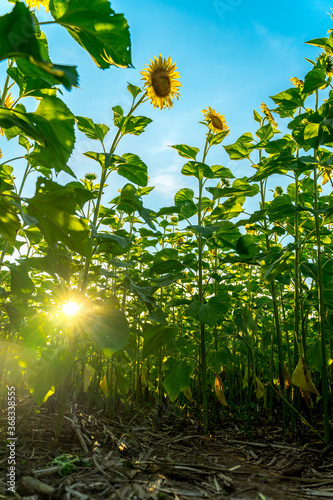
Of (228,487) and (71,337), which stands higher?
(71,337)

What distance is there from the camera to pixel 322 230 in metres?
2.49

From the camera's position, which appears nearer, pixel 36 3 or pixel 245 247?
pixel 36 3

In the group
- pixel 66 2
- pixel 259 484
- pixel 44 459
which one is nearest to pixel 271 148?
pixel 66 2

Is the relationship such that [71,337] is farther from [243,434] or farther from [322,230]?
[322,230]

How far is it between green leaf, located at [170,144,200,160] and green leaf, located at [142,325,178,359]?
1.26m

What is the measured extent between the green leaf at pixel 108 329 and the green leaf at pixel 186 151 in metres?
1.34

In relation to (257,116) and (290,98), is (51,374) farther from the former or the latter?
(257,116)

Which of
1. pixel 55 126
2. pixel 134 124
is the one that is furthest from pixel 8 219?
pixel 134 124

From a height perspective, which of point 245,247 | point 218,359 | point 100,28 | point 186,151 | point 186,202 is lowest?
point 218,359

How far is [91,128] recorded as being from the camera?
6.45 ft

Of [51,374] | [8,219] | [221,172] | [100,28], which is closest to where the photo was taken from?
[100,28]

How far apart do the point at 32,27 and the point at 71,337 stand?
4.42 feet

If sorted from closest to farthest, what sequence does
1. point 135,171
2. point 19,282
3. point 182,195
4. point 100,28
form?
point 100,28, point 19,282, point 135,171, point 182,195

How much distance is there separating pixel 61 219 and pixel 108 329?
0.61 meters
